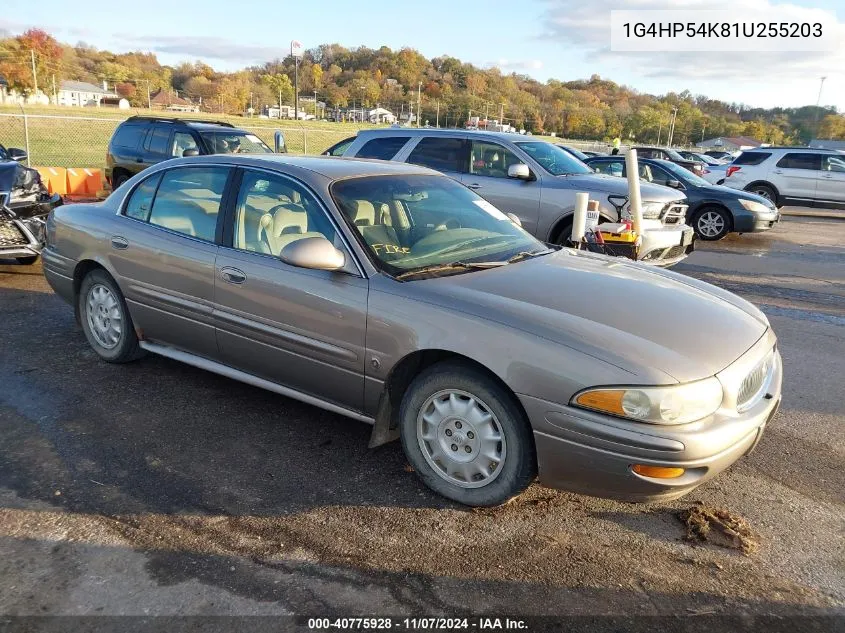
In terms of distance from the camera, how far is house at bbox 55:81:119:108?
10941 cm

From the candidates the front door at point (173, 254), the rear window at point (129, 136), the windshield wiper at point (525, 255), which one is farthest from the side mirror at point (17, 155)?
the windshield wiper at point (525, 255)

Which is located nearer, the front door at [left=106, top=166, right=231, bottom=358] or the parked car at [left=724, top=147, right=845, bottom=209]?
the front door at [left=106, top=166, right=231, bottom=358]

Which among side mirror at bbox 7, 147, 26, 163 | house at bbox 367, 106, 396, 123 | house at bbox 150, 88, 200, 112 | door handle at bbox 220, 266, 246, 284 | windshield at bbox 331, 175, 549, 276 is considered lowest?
door handle at bbox 220, 266, 246, 284

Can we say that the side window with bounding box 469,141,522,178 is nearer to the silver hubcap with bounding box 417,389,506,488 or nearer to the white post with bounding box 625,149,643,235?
the white post with bounding box 625,149,643,235

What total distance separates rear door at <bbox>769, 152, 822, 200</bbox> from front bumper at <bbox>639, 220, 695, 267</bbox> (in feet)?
36.1

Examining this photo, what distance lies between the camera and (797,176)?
17734 mm

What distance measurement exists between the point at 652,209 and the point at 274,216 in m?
6.26

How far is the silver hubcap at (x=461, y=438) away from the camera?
3162mm

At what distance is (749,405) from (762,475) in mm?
799

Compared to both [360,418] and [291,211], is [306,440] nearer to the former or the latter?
[360,418]

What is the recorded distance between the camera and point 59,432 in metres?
3.99

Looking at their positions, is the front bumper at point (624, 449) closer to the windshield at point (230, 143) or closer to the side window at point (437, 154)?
the side window at point (437, 154)

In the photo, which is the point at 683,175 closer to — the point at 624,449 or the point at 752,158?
the point at 752,158

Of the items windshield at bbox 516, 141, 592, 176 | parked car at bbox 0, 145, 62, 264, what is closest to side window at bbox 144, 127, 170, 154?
parked car at bbox 0, 145, 62, 264
